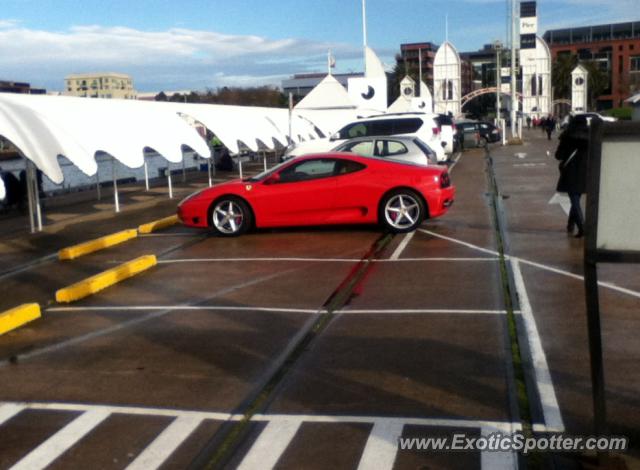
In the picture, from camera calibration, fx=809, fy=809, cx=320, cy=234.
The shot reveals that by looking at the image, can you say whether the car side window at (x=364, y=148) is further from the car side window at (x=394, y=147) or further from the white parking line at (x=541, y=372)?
the white parking line at (x=541, y=372)

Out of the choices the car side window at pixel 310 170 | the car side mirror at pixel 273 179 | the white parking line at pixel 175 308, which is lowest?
the white parking line at pixel 175 308

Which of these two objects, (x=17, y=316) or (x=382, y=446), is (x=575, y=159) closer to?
(x=17, y=316)

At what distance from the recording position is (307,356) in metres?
6.76

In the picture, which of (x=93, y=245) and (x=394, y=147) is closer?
(x=93, y=245)

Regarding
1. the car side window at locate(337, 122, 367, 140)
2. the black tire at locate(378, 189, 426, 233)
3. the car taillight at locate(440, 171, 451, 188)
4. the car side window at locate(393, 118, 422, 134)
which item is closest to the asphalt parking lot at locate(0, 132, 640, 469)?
the black tire at locate(378, 189, 426, 233)

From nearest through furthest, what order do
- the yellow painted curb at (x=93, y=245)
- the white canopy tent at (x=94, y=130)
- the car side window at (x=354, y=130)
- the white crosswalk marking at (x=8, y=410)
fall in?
the white crosswalk marking at (x=8, y=410) < the yellow painted curb at (x=93, y=245) < the white canopy tent at (x=94, y=130) < the car side window at (x=354, y=130)

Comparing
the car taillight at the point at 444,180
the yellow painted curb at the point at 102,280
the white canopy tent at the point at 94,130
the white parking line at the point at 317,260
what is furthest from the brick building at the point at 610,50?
the yellow painted curb at the point at 102,280

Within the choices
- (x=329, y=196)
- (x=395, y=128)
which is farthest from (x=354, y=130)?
(x=329, y=196)

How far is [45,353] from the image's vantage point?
7.15 meters

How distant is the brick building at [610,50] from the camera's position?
116m

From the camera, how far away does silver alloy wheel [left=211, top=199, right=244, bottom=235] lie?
13.5m

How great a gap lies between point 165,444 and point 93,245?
829cm

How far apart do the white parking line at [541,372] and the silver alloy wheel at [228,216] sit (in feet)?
19.3

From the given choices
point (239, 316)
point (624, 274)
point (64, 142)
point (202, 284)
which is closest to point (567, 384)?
point (239, 316)
